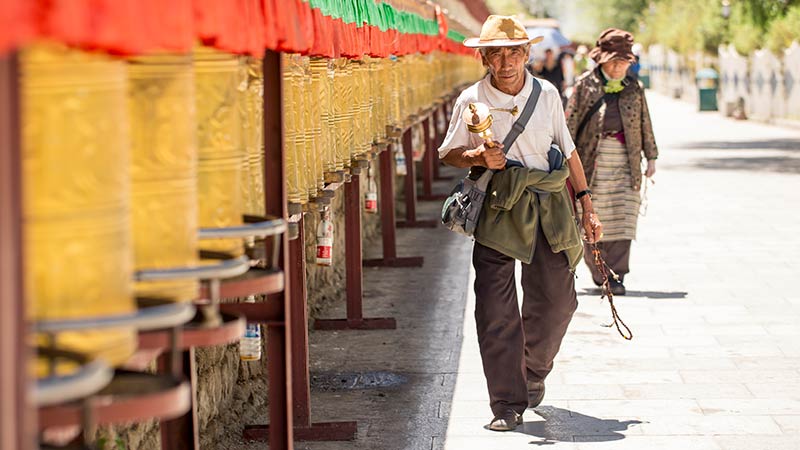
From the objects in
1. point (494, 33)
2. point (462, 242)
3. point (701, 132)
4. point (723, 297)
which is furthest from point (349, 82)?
point (701, 132)

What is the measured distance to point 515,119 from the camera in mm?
6496

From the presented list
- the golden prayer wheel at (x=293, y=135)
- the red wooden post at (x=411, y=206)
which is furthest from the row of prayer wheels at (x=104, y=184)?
the red wooden post at (x=411, y=206)

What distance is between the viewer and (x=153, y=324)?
9.43ft

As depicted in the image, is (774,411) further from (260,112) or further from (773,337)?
(260,112)

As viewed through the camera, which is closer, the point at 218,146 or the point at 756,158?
the point at 218,146

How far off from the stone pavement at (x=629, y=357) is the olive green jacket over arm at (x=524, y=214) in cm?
87

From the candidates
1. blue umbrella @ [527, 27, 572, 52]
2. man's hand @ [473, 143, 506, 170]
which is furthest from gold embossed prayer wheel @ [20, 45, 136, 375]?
blue umbrella @ [527, 27, 572, 52]

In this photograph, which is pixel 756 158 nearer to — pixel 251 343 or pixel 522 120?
pixel 522 120

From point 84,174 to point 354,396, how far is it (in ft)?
16.6

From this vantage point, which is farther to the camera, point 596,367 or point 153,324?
point 596,367

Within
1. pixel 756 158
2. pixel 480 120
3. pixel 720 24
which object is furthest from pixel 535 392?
pixel 720 24

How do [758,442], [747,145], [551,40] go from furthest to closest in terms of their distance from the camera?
[551,40] < [747,145] < [758,442]

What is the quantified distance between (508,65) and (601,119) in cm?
372

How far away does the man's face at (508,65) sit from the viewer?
6469 mm
